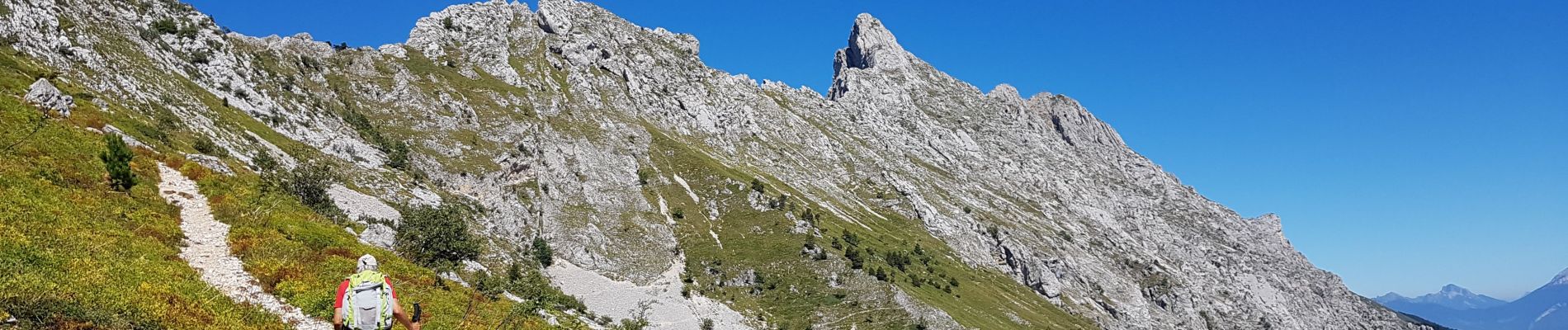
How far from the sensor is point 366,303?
14.1 meters

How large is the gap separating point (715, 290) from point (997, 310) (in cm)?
5549

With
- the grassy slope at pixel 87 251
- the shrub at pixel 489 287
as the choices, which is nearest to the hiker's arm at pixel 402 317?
the grassy slope at pixel 87 251

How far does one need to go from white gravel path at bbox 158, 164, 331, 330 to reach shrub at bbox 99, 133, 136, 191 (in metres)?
1.49

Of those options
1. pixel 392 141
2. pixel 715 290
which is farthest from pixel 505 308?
pixel 392 141

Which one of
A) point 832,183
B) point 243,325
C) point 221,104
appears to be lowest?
point 243,325

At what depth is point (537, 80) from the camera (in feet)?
521

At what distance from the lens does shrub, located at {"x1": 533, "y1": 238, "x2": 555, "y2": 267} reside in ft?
307

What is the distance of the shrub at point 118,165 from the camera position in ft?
98.2

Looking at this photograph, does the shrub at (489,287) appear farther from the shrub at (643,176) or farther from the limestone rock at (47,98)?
the shrub at (643,176)

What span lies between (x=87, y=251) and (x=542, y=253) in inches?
2939

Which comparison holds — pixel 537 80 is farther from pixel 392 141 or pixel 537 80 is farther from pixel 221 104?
pixel 221 104

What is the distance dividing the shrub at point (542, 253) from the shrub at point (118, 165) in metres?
62.4

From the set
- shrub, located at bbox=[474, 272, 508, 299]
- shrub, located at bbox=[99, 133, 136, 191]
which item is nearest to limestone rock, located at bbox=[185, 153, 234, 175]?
shrub, located at bbox=[99, 133, 136, 191]

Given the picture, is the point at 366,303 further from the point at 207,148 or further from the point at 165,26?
the point at 165,26
